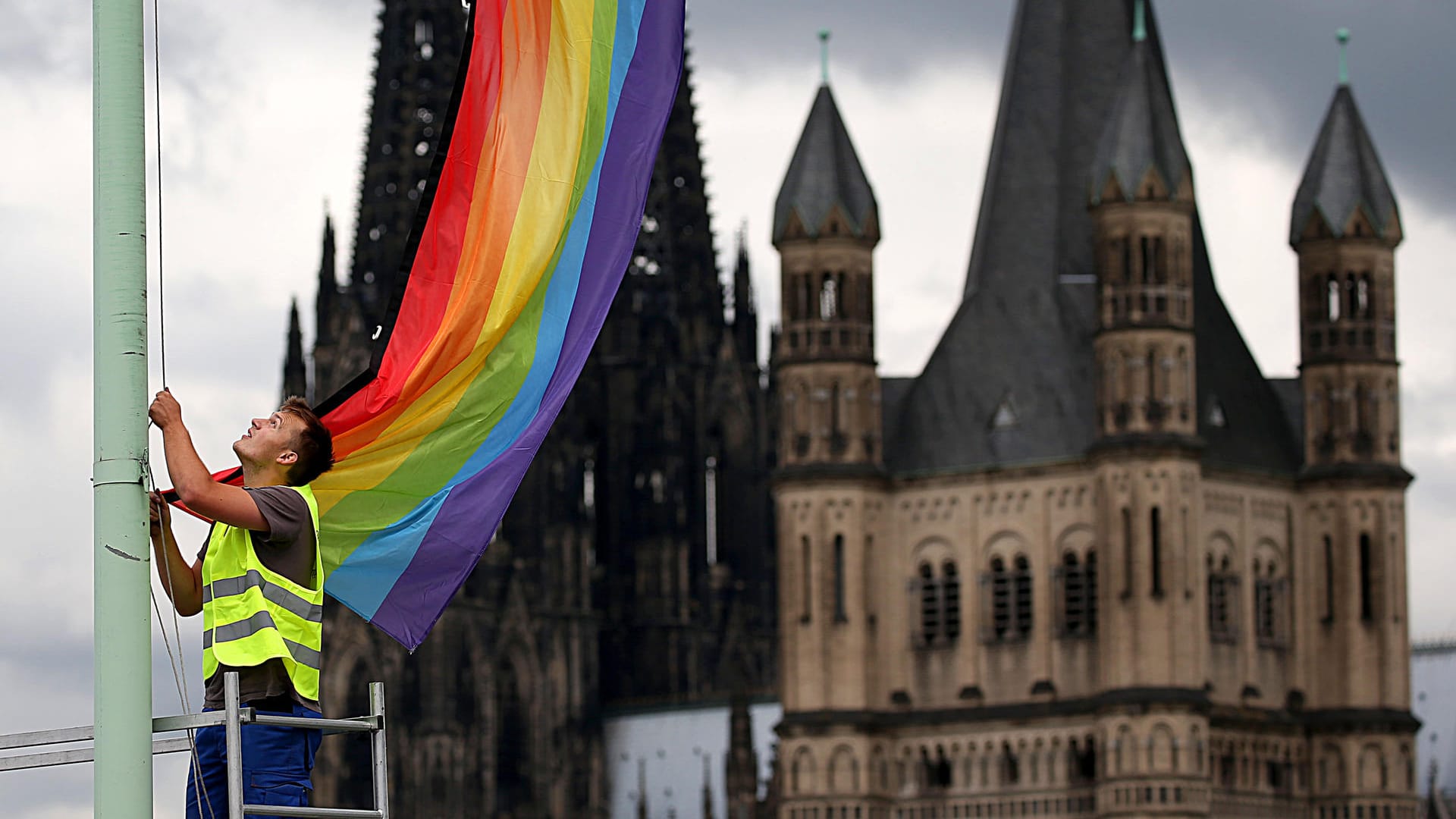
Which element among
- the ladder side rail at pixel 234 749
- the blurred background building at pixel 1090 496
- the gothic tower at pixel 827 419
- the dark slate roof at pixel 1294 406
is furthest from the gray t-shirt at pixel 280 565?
the dark slate roof at pixel 1294 406

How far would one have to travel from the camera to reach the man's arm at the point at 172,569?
1217 centimetres

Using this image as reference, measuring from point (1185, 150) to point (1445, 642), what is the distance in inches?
1027

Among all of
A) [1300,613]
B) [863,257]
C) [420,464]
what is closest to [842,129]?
[863,257]

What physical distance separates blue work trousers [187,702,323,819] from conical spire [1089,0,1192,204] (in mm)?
83096

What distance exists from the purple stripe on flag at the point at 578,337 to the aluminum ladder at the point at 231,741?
3.99ft

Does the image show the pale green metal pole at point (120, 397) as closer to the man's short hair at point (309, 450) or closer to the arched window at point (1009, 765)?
the man's short hair at point (309, 450)

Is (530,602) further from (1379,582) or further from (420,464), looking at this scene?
(420,464)

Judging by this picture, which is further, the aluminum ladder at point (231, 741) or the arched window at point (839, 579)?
the arched window at point (839, 579)

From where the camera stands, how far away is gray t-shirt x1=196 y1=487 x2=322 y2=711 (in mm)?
11867

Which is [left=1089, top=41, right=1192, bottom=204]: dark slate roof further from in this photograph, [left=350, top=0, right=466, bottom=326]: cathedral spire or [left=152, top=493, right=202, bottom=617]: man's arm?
[left=152, top=493, right=202, bottom=617]: man's arm

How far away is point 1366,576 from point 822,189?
18.5 meters

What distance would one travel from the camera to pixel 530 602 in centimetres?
12000

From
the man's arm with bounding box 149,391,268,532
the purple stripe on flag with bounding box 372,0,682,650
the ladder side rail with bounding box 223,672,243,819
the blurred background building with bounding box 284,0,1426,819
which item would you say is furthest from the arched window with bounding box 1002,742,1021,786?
the ladder side rail with bounding box 223,672,243,819

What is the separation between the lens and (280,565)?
11977mm
